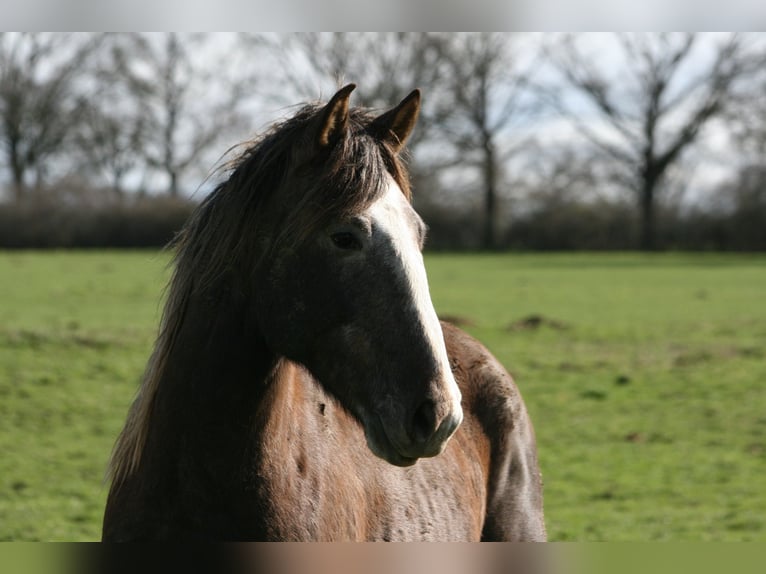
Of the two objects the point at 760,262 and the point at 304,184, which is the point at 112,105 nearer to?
the point at 760,262

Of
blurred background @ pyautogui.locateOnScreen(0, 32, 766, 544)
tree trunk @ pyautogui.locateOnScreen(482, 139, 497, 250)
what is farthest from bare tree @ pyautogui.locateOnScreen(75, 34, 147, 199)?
tree trunk @ pyautogui.locateOnScreen(482, 139, 497, 250)

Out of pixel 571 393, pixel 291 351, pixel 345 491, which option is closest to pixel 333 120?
pixel 291 351

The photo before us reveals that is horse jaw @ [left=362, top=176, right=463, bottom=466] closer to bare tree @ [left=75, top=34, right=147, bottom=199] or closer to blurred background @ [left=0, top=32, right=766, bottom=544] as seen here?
blurred background @ [left=0, top=32, right=766, bottom=544]

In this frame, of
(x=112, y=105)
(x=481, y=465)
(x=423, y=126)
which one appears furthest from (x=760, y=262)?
(x=481, y=465)

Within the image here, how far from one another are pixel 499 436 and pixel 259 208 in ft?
6.09

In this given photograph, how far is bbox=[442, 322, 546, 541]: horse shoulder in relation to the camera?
3916mm

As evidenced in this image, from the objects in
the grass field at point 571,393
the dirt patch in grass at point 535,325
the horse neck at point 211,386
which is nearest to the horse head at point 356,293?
the horse neck at point 211,386

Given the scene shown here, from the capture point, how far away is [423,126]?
38062 millimetres

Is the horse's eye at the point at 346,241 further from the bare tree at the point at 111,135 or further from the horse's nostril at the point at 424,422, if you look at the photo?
the bare tree at the point at 111,135

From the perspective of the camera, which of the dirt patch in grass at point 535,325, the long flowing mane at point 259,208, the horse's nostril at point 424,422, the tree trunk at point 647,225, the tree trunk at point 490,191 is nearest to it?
the horse's nostril at point 424,422

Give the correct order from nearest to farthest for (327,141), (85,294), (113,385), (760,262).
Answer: (327,141) → (113,385) → (85,294) → (760,262)

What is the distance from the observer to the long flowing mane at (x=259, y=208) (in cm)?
254

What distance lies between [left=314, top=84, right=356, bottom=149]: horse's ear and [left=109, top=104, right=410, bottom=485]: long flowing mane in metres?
0.03

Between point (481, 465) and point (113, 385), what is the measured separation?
31.4ft
